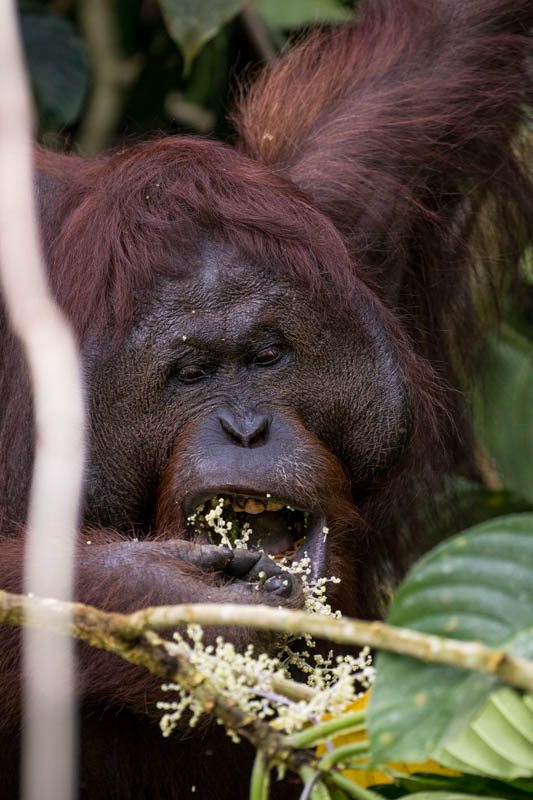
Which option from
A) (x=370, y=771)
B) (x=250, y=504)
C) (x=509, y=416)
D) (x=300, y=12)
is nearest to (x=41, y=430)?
(x=250, y=504)

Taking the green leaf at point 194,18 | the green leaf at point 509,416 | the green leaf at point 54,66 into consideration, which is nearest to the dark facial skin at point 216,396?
the green leaf at point 194,18

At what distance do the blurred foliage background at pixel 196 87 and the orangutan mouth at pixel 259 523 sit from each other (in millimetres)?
1023

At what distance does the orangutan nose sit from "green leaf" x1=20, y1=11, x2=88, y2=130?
5.24 ft

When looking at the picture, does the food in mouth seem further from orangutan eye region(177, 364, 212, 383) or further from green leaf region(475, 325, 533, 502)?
green leaf region(475, 325, 533, 502)

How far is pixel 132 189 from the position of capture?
2.21 m

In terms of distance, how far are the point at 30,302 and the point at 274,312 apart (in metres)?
0.48

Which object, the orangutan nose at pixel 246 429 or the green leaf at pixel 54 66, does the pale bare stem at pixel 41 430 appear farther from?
the green leaf at pixel 54 66

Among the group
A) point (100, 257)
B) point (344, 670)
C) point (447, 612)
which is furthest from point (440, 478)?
point (447, 612)

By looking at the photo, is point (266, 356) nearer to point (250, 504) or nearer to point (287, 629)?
point (250, 504)

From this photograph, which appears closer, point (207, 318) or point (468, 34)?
point (207, 318)

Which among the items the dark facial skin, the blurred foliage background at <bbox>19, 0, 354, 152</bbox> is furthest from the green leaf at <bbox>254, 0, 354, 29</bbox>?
the dark facial skin

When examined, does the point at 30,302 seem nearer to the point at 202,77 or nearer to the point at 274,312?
the point at 274,312

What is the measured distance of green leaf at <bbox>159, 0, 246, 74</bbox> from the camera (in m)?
2.75

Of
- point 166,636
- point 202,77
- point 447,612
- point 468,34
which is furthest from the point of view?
point 202,77
